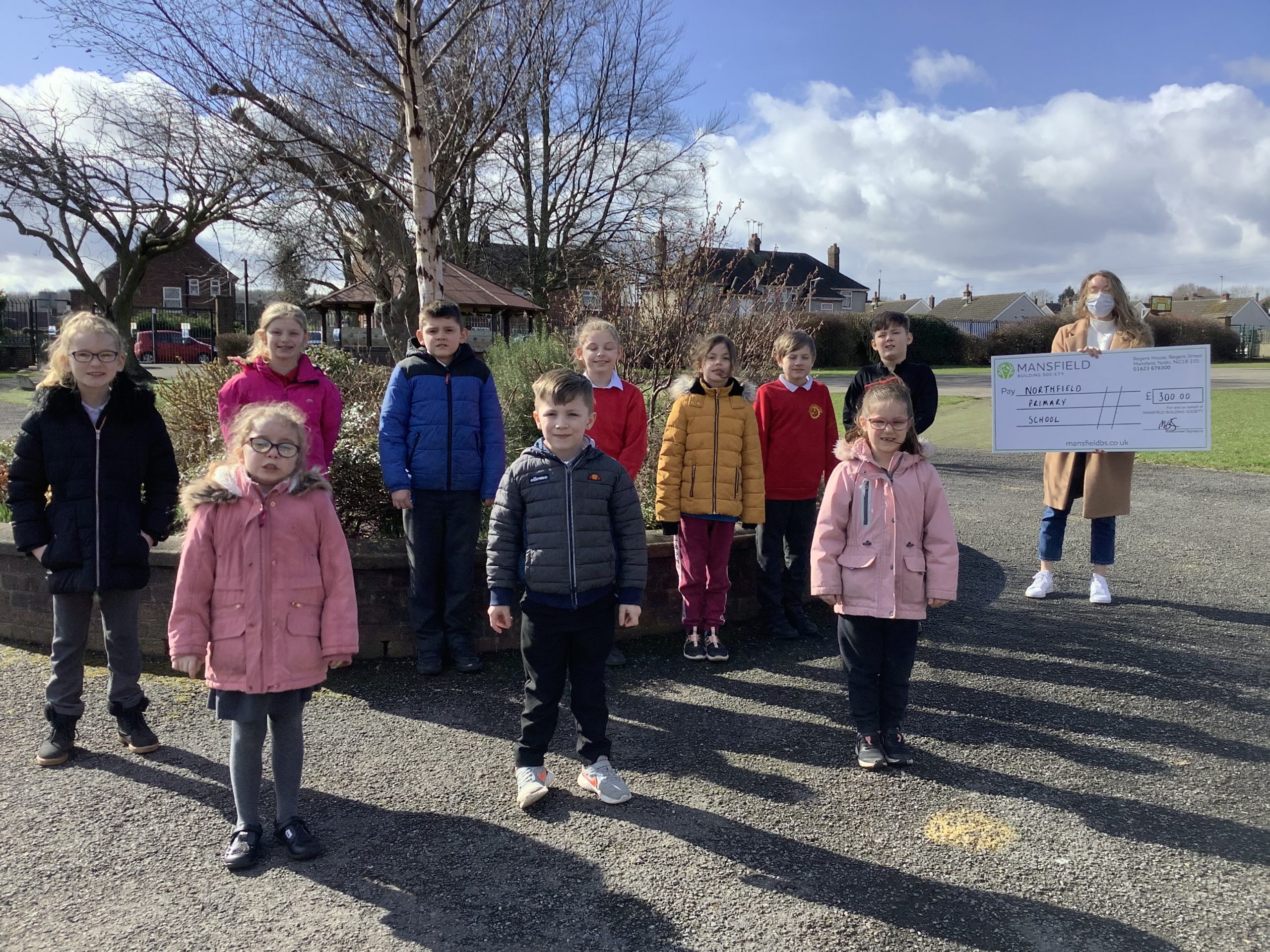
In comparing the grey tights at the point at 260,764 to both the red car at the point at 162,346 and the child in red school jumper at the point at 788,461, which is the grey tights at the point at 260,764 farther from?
the red car at the point at 162,346

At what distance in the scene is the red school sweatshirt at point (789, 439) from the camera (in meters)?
5.30

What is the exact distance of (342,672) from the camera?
4738 mm

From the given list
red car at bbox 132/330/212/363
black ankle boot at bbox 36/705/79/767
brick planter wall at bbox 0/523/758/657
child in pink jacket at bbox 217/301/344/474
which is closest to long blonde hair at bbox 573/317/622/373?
brick planter wall at bbox 0/523/758/657

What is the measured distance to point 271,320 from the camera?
448cm

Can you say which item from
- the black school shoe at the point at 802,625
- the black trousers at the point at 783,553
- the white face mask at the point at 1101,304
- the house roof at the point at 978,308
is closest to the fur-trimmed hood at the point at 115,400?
the black trousers at the point at 783,553

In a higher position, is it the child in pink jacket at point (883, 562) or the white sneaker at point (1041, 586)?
the child in pink jacket at point (883, 562)

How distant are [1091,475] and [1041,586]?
816mm

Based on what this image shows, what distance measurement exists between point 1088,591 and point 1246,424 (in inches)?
556

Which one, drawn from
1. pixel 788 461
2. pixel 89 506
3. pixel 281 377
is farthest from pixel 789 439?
pixel 89 506

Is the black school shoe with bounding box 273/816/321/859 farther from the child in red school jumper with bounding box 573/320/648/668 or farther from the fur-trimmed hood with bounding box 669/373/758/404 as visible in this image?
the fur-trimmed hood with bounding box 669/373/758/404

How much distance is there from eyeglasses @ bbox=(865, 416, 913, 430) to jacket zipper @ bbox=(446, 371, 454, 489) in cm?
214

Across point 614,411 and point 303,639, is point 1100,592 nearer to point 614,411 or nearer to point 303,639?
point 614,411

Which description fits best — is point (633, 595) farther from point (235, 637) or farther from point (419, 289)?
point (419, 289)

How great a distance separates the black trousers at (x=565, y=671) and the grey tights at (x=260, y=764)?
819 millimetres
